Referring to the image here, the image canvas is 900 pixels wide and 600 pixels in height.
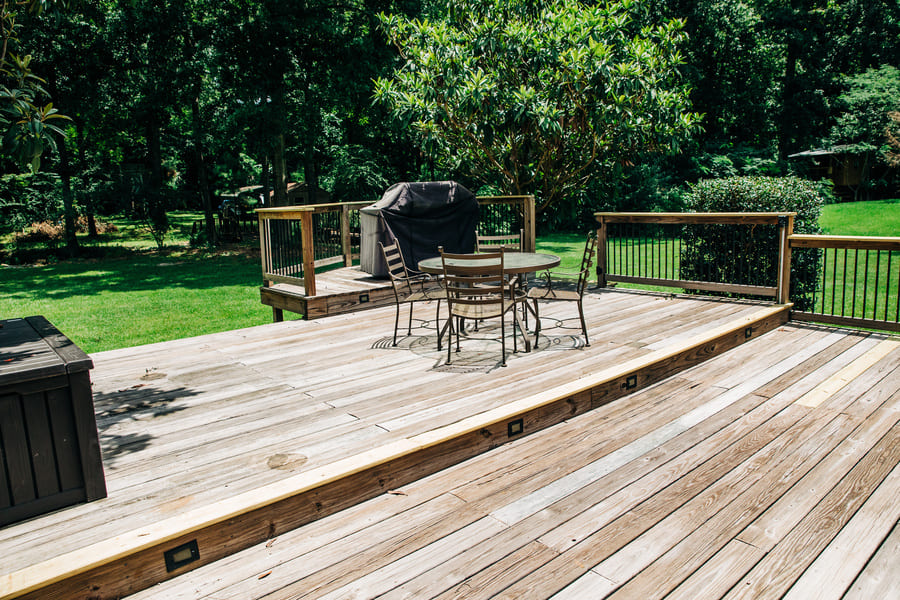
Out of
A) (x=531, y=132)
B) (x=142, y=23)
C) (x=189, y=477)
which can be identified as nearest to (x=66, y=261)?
(x=142, y=23)

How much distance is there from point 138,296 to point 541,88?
28.7 feet

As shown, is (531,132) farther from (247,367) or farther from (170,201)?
(170,201)

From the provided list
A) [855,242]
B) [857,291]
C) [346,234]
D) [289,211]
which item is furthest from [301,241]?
[857,291]

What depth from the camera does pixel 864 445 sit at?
349 cm

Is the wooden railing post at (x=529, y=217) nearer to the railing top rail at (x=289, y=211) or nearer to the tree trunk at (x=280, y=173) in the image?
the railing top rail at (x=289, y=211)

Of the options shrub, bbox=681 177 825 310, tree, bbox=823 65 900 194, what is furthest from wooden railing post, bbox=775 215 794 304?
tree, bbox=823 65 900 194

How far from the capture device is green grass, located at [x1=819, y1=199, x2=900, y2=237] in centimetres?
1474

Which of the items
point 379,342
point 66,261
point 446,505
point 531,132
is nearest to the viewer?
point 446,505

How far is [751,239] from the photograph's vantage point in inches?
284

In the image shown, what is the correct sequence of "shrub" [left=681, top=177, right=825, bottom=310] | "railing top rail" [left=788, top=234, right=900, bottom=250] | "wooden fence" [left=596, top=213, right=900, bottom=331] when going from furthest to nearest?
"shrub" [left=681, top=177, right=825, bottom=310]
"wooden fence" [left=596, top=213, right=900, bottom=331]
"railing top rail" [left=788, top=234, right=900, bottom=250]

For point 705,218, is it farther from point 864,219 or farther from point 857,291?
point 864,219

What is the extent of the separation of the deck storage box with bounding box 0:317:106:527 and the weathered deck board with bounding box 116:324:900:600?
0.74 metres

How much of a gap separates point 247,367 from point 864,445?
4.26 meters

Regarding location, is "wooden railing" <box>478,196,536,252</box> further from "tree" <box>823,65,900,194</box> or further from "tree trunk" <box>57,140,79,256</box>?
"tree" <box>823,65,900,194</box>
